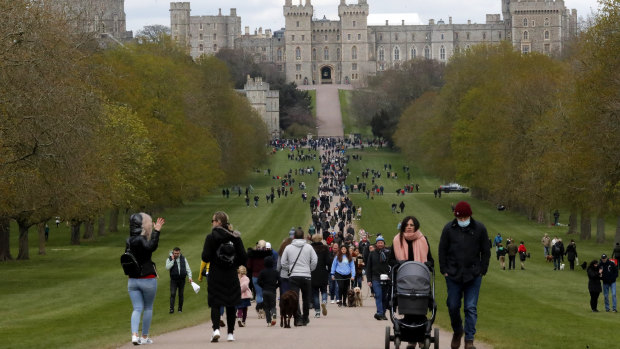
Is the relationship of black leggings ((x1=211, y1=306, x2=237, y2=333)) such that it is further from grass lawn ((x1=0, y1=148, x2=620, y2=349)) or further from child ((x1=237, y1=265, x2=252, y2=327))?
child ((x1=237, y1=265, x2=252, y2=327))

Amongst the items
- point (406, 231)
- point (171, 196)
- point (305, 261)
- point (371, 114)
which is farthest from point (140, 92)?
point (371, 114)

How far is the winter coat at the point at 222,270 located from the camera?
16.8 metres

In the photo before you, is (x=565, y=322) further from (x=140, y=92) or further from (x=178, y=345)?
(x=140, y=92)

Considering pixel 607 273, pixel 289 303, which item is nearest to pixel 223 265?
pixel 289 303

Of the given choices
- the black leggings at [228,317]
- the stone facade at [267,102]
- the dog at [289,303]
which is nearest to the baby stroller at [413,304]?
the black leggings at [228,317]

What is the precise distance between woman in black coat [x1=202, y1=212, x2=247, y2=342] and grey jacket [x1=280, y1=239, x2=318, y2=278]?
3102mm

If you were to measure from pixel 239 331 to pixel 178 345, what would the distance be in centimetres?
245

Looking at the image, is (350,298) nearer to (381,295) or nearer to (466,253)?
(381,295)

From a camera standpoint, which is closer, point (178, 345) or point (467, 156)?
point (178, 345)

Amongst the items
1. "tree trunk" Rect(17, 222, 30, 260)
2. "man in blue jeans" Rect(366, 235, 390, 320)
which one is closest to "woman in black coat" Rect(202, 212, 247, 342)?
"man in blue jeans" Rect(366, 235, 390, 320)

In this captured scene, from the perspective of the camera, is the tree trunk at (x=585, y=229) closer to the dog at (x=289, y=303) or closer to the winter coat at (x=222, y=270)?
the dog at (x=289, y=303)

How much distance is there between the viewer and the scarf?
15852mm

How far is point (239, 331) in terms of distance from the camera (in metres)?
19.0

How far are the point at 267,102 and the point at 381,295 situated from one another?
486 feet
